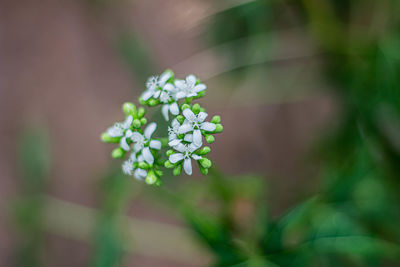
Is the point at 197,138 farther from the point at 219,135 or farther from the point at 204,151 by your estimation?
the point at 219,135

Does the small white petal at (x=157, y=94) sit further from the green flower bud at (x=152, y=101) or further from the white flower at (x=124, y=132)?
the white flower at (x=124, y=132)

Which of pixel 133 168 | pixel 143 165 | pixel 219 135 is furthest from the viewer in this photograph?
pixel 219 135

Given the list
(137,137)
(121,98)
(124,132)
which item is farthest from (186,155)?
(121,98)

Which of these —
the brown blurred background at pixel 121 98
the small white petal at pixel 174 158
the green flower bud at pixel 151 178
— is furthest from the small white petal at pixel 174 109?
the brown blurred background at pixel 121 98

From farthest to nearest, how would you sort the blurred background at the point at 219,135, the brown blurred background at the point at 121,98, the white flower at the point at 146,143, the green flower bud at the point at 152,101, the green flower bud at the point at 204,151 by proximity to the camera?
the brown blurred background at the point at 121,98
the blurred background at the point at 219,135
the green flower bud at the point at 152,101
the white flower at the point at 146,143
the green flower bud at the point at 204,151

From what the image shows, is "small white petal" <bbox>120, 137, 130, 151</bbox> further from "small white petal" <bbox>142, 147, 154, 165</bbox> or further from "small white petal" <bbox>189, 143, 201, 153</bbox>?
"small white petal" <bbox>189, 143, 201, 153</bbox>

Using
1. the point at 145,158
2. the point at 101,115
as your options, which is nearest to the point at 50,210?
the point at 101,115

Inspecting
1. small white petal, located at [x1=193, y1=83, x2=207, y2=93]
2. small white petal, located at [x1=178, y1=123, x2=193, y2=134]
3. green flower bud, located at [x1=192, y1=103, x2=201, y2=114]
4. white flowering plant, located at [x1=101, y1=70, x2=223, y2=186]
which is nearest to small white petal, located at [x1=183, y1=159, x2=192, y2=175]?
white flowering plant, located at [x1=101, y1=70, x2=223, y2=186]
